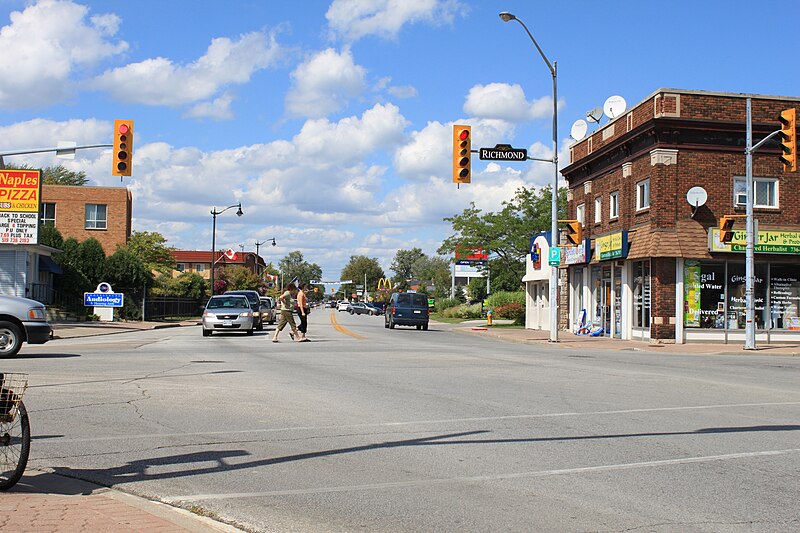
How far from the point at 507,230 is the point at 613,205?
2926 cm

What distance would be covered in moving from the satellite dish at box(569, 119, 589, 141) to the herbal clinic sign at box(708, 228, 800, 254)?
10547 millimetres

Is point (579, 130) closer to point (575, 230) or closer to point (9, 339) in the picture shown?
point (575, 230)

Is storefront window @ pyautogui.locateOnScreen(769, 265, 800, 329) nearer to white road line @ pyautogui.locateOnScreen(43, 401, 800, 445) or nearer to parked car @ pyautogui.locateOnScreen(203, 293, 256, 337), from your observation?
white road line @ pyautogui.locateOnScreen(43, 401, 800, 445)

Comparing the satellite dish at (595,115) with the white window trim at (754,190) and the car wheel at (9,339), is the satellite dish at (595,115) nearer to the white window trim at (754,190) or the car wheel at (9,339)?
the white window trim at (754,190)

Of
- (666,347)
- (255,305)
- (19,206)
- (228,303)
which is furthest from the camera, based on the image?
(19,206)

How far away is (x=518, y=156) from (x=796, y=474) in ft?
70.1

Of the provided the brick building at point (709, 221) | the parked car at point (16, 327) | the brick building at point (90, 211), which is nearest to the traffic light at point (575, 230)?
the brick building at point (709, 221)

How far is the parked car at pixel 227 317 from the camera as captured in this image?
98.8ft

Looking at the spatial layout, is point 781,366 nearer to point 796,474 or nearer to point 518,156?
point 518,156

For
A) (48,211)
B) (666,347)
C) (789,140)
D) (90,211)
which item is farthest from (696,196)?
(48,211)

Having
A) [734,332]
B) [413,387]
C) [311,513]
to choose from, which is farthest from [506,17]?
[311,513]

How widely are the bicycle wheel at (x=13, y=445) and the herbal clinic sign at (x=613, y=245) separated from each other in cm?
2723

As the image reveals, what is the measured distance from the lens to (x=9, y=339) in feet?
58.9

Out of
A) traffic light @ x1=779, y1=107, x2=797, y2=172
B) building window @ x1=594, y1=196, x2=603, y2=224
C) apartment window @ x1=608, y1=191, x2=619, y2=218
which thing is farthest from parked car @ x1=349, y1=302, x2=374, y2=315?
traffic light @ x1=779, y1=107, x2=797, y2=172
